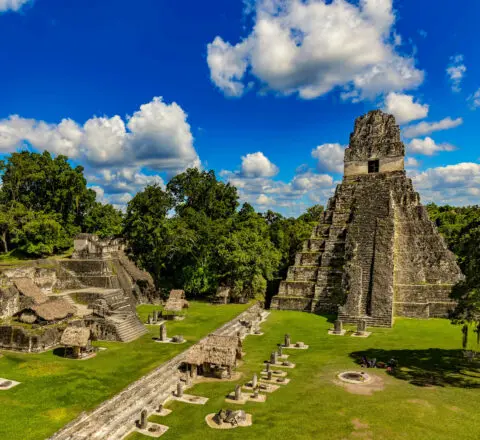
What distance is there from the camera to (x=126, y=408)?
14781 mm

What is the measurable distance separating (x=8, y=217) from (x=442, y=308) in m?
41.2

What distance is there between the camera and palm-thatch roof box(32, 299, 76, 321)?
73.7ft

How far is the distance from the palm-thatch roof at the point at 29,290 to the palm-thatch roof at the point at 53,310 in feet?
3.22

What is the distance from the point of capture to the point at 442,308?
29.3 meters

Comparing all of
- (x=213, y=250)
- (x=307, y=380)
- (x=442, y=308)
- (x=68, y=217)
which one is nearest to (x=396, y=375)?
(x=307, y=380)

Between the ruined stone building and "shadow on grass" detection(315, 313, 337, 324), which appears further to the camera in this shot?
"shadow on grass" detection(315, 313, 337, 324)

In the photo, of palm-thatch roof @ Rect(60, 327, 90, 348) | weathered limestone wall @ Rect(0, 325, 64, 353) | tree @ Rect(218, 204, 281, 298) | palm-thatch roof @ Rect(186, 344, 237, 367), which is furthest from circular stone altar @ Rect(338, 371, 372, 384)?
tree @ Rect(218, 204, 281, 298)

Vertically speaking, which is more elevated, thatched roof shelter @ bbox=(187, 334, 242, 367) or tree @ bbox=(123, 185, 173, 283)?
tree @ bbox=(123, 185, 173, 283)

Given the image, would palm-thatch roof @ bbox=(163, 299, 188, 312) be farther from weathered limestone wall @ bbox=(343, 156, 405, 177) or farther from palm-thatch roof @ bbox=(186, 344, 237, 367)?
weathered limestone wall @ bbox=(343, 156, 405, 177)

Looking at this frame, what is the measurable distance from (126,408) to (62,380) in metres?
4.23

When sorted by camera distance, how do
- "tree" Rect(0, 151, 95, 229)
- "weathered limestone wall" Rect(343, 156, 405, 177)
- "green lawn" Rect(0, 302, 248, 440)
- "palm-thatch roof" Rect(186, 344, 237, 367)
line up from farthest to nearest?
1. "tree" Rect(0, 151, 95, 229)
2. "weathered limestone wall" Rect(343, 156, 405, 177)
3. "palm-thatch roof" Rect(186, 344, 237, 367)
4. "green lawn" Rect(0, 302, 248, 440)

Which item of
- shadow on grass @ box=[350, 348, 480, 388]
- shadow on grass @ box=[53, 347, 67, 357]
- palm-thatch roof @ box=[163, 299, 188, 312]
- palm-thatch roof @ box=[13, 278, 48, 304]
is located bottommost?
shadow on grass @ box=[53, 347, 67, 357]

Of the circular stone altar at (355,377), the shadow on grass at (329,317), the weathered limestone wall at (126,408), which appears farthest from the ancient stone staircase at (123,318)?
the shadow on grass at (329,317)

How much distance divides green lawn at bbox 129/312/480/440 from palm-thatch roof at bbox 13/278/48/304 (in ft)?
44.5
